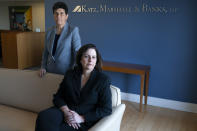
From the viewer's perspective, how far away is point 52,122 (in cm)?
150

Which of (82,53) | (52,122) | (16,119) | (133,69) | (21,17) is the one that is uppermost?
(21,17)

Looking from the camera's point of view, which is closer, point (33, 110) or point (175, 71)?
point (33, 110)

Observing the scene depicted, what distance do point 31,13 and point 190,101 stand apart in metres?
7.35

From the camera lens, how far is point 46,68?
2279 millimetres

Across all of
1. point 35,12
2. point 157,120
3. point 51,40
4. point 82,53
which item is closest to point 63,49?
point 51,40

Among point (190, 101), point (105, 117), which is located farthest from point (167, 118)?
point (105, 117)

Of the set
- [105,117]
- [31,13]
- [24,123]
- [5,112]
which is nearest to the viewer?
[105,117]

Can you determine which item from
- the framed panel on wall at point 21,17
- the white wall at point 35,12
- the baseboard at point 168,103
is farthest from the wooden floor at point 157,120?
the framed panel on wall at point 21,17

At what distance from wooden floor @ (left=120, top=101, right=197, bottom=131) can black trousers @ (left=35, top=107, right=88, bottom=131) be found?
131 centimetres

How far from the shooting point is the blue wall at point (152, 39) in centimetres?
312

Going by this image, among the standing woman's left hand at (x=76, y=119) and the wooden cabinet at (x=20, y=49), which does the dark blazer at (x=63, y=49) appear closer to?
the standing woman's left hand at (x=76, y=119)

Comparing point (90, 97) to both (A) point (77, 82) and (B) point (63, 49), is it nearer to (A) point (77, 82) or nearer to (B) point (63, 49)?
(A) point (77, 82)

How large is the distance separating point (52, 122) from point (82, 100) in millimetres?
280

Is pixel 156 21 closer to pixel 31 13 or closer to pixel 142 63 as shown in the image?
pixel 142 63
